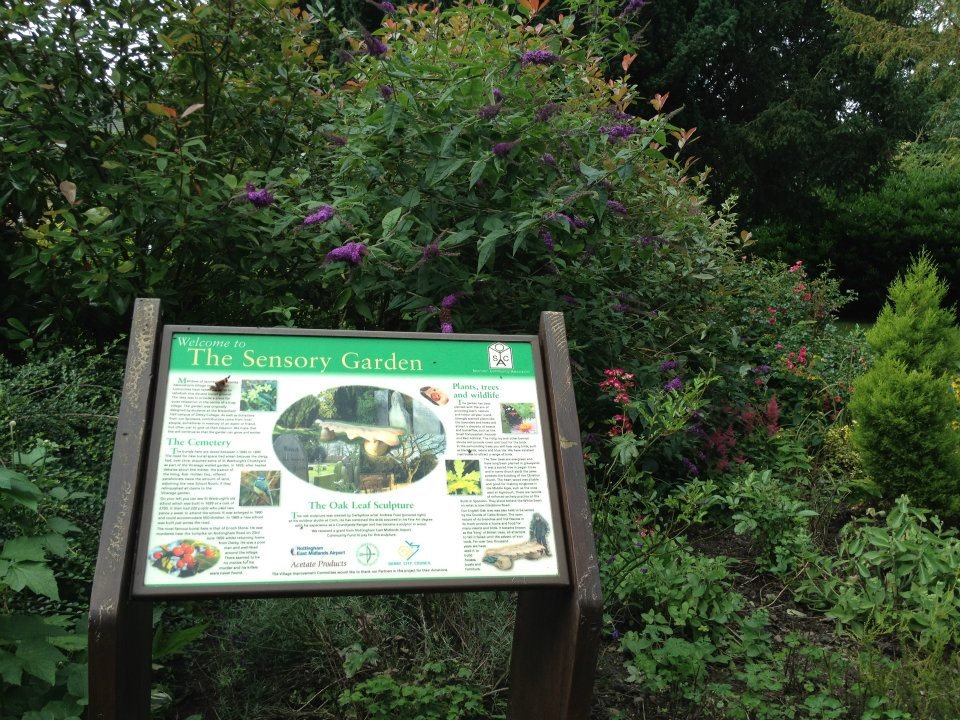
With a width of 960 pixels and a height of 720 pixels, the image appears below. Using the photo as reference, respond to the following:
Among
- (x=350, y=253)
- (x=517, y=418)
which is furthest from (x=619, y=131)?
(x=517, y=418)

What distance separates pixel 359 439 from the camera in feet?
7.23

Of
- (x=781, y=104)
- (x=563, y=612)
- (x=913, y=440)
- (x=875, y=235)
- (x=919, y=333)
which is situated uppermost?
(x=781, y=104)

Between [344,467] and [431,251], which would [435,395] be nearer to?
[344,467]

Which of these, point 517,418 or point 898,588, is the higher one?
point 517,418

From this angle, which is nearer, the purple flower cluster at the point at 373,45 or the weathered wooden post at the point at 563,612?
the weathered wooden post at the point at 563,612

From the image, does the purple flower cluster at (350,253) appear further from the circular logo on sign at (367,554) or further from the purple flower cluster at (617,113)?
the purple flower cluster at (617,113)

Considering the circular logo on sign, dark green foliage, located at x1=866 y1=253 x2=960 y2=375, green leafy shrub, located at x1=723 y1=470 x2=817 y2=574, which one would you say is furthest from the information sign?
dark green foliage, located at x1=866 y1=253 x2=960 y2=375

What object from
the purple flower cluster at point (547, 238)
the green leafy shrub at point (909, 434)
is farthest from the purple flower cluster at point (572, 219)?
the green leafy shrub at point (909, 434)

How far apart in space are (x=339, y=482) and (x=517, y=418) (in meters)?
0.50

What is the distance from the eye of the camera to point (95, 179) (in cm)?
402

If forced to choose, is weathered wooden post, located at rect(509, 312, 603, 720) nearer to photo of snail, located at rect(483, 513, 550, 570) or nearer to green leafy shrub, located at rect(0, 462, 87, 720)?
photo of snail, located at rect(483, 513, 550, 570)

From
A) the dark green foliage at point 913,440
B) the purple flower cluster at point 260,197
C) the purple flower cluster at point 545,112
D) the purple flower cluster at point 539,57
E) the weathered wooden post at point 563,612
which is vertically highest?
the purple flower cluster at point 539,57

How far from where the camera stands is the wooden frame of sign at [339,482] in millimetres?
1988

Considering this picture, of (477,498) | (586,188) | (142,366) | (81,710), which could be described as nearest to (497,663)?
(477,498)
